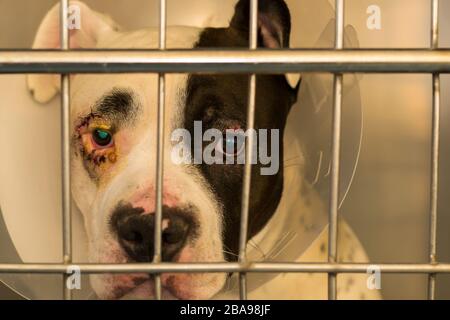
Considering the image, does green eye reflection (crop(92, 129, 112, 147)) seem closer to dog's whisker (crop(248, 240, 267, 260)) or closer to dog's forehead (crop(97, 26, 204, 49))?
dog's forehead (crop(97, 26, 204, 49))

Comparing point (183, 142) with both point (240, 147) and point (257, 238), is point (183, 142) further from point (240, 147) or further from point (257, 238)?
point (257, 238)

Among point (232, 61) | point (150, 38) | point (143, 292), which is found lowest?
point (143, 292)

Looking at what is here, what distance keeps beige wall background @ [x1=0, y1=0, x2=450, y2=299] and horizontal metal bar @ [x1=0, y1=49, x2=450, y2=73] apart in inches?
24.8

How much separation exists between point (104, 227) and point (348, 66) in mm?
506

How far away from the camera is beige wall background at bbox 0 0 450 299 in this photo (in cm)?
140

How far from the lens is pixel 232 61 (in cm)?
74

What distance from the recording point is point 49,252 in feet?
4.19

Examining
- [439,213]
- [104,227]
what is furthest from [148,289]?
[439,213]

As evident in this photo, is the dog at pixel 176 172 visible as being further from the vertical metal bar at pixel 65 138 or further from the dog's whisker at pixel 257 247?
the vertical metal bar at pixel 65 138

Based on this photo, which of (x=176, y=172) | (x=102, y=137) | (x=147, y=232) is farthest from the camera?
(x=102, y=137)

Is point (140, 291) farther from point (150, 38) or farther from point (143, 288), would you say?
point (150, 38)

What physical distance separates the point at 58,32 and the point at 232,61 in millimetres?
658

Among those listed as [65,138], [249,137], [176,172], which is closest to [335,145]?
[249,137]

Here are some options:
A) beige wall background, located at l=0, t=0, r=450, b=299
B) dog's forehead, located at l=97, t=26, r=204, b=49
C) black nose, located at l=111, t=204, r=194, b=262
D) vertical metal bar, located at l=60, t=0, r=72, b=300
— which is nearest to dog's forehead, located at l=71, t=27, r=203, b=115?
dog's forehead, located at l=97, t=26, r=204, b=49
